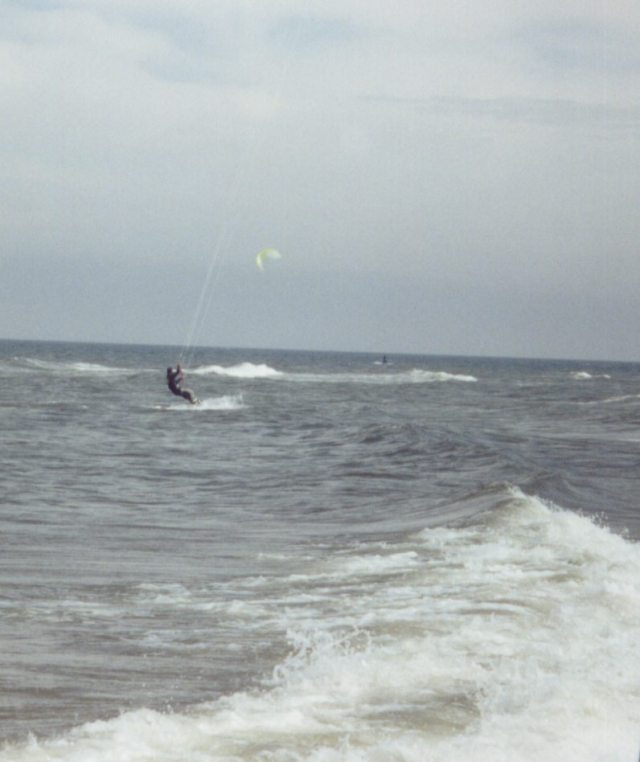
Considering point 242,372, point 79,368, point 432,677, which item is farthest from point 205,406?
point 242,372

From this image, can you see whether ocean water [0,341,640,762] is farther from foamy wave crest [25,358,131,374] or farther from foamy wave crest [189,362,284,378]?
foamy wave crest [189,362,284,378]

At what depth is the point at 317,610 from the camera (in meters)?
10.1

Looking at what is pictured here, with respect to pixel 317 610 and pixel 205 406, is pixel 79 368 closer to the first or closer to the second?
pixel 205 406

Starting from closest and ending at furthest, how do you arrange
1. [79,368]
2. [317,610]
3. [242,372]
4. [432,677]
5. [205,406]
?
[432,677]
[317,610]
[205,406]
[79,368]
[242,372]

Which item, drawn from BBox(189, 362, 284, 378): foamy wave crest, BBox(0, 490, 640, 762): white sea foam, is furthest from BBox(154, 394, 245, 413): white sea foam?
BBox(189, 362, 284, 378): foamy wave crest

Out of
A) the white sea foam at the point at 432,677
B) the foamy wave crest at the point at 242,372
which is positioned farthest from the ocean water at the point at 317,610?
the foamy wave crest at the point at 242,372

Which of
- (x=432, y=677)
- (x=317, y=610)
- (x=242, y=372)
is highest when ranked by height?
(x=242, y=372)

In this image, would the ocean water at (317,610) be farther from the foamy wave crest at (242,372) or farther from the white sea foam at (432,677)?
the foamy wave crest at (242,372)

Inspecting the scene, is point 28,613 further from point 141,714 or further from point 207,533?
point 207,533

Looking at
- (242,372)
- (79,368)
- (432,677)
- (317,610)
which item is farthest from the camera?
(242,372)

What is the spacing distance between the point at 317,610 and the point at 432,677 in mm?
2304

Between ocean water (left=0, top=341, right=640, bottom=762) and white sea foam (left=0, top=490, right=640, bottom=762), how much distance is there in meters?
0.02

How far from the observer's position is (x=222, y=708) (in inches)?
284

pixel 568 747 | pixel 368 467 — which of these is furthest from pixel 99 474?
pixel 568 747
